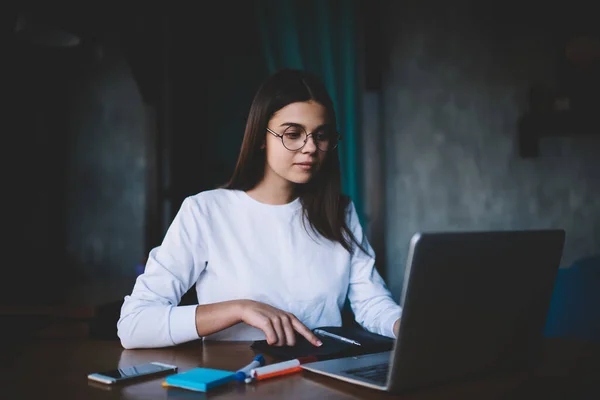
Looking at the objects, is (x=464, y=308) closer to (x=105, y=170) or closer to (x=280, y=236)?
(x=280, y=236)

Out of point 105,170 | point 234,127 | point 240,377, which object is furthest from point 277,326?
point 105,170

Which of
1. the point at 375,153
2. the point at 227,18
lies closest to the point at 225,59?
the point at 227,18

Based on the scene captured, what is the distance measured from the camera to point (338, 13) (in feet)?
10.3

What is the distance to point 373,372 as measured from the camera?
1009 millimetres

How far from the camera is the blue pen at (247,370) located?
3.29ft

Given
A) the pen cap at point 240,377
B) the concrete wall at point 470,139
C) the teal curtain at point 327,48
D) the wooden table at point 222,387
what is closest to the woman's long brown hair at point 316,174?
the wooden table at point 222,387

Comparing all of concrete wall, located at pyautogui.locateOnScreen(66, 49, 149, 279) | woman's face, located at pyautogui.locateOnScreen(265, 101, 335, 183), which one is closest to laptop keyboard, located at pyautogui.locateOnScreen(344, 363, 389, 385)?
woman's face, located at pyautogui.locateOnScreen(265, 101, 335, 183)

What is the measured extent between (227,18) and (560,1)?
1894 millimetres

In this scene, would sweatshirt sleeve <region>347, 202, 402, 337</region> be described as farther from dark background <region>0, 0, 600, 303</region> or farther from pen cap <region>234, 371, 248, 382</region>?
dark background <region>0, 0, 600, 303</region>

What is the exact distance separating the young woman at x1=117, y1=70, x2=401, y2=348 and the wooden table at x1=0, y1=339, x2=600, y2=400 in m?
0.25

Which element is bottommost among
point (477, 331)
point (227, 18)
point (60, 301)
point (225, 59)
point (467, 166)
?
point (60, 301)

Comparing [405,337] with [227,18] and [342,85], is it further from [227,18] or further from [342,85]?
[227,18]

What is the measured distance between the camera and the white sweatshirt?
161 centimetres

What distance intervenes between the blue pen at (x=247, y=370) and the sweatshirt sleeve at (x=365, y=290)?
58 cm
